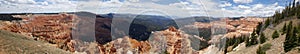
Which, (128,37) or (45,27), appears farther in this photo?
(45,27)

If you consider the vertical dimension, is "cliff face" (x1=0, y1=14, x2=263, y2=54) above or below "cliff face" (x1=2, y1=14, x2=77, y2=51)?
above

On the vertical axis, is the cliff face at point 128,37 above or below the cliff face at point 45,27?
above

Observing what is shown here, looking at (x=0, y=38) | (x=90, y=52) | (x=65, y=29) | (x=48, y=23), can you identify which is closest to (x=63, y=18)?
(x=48, y=23)

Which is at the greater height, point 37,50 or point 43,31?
point 37,50

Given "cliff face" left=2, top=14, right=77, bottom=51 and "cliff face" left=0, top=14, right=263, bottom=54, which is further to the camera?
"cliff face" left=2, top=14, right=77, bottom=51

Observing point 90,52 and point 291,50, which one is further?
point 90,52

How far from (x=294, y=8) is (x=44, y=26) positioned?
3064 inches

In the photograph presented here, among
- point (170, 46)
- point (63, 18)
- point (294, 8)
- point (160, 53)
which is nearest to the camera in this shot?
point (160, 53)

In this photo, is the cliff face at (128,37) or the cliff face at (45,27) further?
the cliff face at (45,27)

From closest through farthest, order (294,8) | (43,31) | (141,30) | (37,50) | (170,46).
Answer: (170,46) < (37,50) < (141,30) < (294,8) < (43,31)

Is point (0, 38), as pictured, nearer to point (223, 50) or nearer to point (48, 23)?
point (223, 50)

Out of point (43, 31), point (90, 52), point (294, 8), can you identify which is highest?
point (90, 52)

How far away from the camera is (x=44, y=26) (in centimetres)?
12075

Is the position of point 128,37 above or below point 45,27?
above
